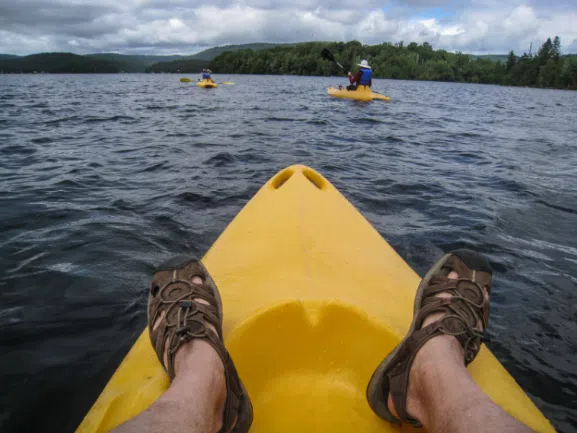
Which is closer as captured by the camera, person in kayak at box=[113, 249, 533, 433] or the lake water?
person in kayak at box=[113, 249, 533, 433]

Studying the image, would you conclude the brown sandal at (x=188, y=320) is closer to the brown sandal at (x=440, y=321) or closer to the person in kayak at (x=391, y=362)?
the person in kayak at (x=391, y=362)

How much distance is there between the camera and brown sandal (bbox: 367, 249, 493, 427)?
1.30 metres

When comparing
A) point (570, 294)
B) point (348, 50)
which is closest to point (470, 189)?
point (570, 294)

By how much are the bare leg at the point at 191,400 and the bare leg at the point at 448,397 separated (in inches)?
22.0

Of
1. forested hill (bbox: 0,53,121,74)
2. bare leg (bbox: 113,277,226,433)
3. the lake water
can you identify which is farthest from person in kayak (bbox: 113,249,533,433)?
forested hill (bbox: 0,53,121,74)

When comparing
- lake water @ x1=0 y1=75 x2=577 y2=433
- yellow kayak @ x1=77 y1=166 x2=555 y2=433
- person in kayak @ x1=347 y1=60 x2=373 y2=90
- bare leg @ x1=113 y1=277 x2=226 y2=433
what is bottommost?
lake water @ x1=0 y1=75 x2=577 y2=433

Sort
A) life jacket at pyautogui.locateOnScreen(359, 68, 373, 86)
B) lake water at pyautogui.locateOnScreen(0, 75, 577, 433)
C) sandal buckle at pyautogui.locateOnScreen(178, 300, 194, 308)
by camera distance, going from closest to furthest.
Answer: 1. sandal buckle at pyautogui.locateOnScreen(178, 300, 194, 308)
2. lake water at pyautogui.locateOnScreen(0, 75, 577, 433)
3. life jacket at pyautogui.locateOnScreen(359, 68, 373, 86)

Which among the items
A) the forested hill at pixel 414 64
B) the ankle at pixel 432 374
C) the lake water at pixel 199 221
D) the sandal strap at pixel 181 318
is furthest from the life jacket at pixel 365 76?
the forested hill at pixel 414 64

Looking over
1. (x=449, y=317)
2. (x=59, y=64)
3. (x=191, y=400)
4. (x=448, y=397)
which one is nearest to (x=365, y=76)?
(x=449, y=317)

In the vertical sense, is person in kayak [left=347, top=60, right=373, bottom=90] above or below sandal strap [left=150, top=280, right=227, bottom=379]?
above

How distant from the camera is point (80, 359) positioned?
82.0 inches

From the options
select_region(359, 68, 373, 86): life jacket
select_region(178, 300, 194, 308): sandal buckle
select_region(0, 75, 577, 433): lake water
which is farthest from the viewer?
select_region(359, 68, 373, 86): life jacket

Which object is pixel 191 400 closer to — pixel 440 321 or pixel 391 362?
pixel 391 362

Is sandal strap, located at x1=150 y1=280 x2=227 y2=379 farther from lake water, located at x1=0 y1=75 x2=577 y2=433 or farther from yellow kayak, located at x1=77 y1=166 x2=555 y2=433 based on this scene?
lake water, located at x1=0 y1=75 x2=577 y2=433
